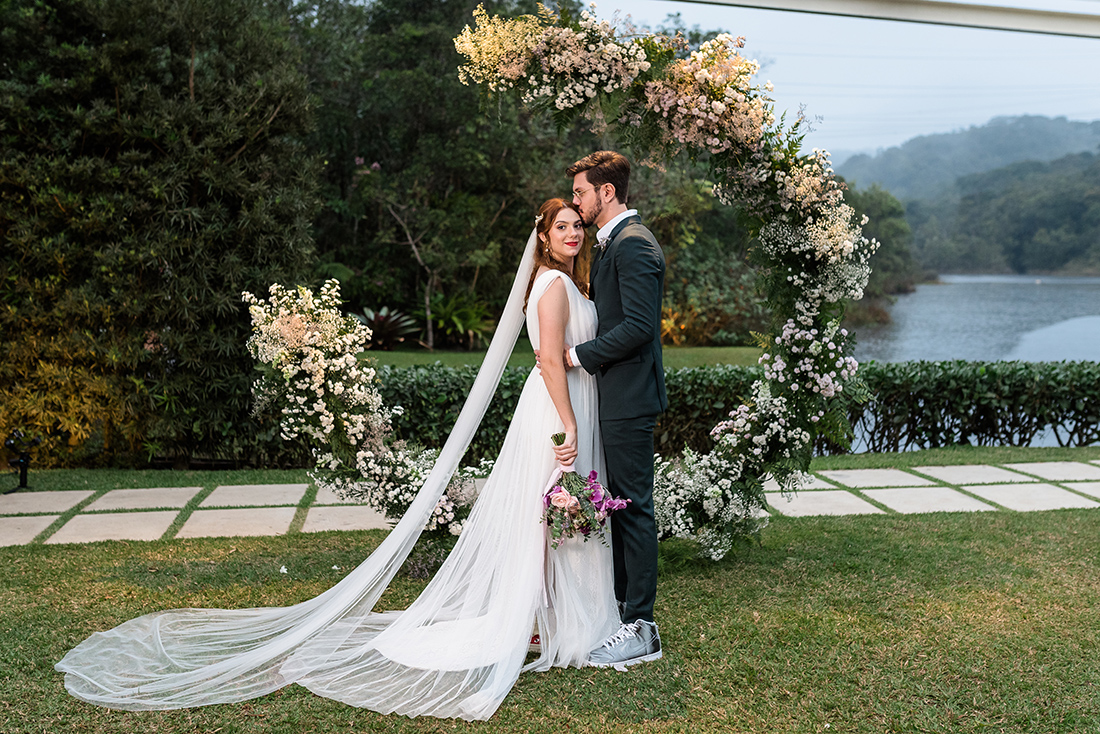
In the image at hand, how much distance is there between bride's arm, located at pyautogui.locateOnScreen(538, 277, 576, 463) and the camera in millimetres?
2943

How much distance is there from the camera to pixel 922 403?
270 inches

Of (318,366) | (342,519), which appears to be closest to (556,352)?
(318,366)

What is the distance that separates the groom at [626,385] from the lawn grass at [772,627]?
7.9 inches

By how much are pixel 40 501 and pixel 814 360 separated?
179 inches

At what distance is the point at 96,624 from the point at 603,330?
2327 millimetres

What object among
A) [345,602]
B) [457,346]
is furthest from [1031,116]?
[345,602]

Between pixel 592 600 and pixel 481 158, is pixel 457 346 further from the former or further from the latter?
pixel 592 600

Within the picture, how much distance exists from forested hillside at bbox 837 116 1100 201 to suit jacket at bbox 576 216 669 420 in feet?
27.6

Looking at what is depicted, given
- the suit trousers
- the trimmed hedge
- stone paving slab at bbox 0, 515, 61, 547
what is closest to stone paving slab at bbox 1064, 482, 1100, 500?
the trimmed hedge

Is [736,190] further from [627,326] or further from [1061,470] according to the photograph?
[1061,470]

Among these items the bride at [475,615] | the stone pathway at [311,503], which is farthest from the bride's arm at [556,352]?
the stone pathway at [311,503]

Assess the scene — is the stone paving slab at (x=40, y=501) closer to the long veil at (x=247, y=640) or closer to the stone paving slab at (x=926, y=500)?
the long veil at (x=247, y=640)

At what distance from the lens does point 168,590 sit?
366 cm

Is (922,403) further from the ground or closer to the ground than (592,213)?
closer to the ground
